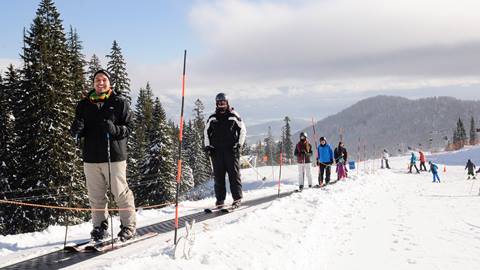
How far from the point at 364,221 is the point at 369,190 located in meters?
8.95

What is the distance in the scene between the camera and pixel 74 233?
8750 millimetres

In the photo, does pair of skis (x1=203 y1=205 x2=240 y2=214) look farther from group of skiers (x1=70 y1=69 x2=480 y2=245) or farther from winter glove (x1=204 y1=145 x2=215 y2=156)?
group of skiers (x1=70 y1=69 x2=480 y2=245)

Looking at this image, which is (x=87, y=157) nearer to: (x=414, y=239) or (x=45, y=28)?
(x=414, y=239)

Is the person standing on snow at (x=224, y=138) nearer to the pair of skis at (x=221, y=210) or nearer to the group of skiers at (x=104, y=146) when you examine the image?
the pair of skis at (x=221, y=210)

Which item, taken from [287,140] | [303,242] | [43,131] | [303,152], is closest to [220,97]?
[303,242]

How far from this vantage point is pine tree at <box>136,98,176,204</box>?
39.6 metres

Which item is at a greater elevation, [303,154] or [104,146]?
[303,154]

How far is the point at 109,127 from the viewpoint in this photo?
5.99m

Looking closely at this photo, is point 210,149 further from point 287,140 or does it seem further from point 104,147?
point 287,140

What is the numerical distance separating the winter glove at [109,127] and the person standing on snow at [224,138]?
4.34 metres

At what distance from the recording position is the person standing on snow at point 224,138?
33.5 feet

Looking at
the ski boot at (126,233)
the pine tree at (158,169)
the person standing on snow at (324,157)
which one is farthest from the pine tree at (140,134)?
the ski boot at (126,233)

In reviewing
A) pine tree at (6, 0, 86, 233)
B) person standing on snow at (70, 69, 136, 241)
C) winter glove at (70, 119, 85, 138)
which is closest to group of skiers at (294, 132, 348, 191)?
person standing on snow at (70, 69, 136, 241)

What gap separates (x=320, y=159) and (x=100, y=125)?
14.3 metres
